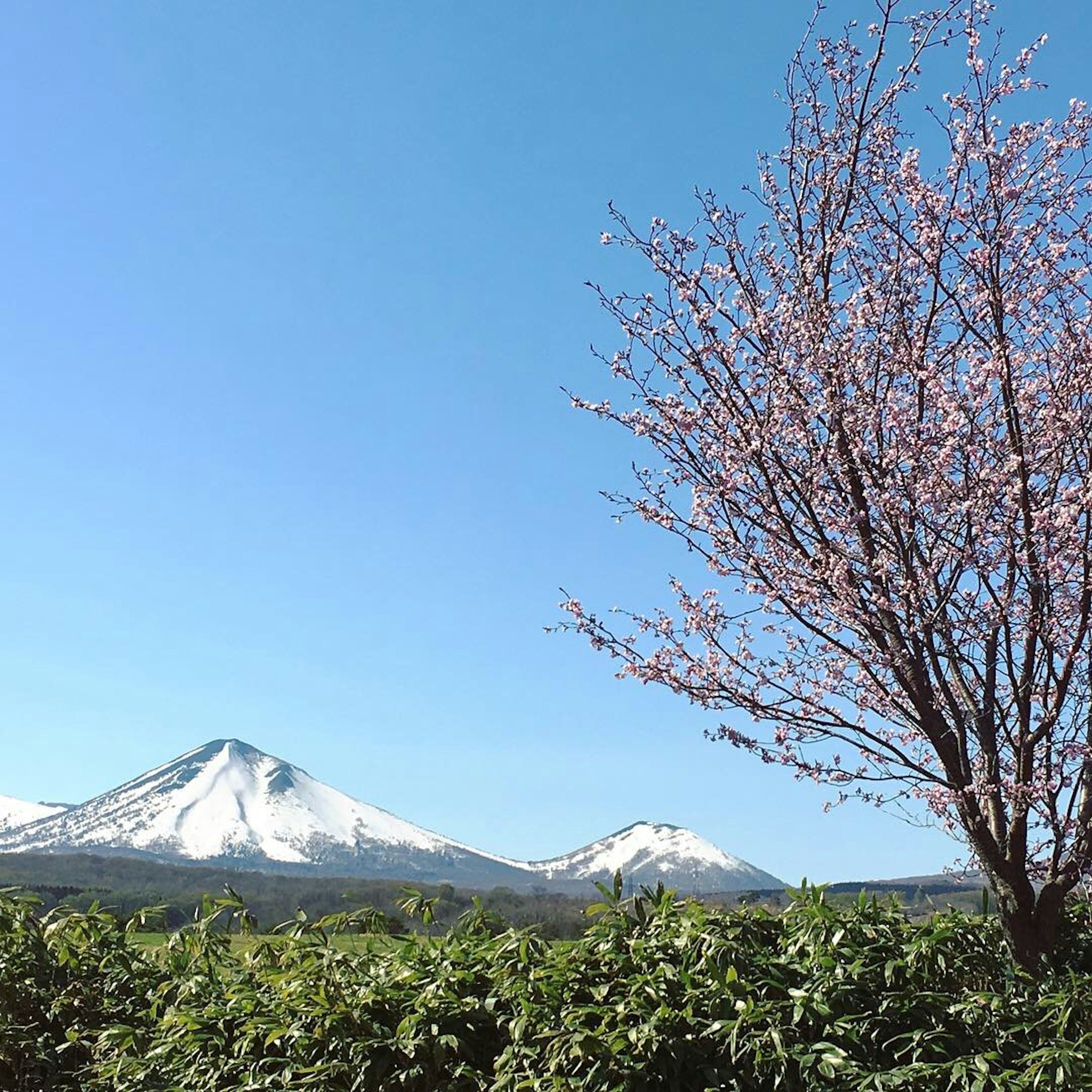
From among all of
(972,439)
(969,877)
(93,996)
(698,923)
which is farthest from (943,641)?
(93,996)

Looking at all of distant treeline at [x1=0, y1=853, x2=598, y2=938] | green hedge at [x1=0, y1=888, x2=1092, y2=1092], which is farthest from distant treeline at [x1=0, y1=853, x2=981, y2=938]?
green hedge at [x1=0, y1=888, x2=1092, y2=1092]

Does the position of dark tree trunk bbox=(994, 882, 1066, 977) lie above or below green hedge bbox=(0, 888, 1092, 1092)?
above

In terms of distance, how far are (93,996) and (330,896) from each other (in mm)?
1105

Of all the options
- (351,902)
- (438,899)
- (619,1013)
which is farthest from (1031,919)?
(351,902)

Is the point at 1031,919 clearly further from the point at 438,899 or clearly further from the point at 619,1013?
the point at 438,899

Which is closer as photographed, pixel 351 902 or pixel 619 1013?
pixel 619 1013

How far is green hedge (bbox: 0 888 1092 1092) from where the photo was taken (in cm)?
322

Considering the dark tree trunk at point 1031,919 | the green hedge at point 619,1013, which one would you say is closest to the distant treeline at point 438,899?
the green hedge at point 619,1013

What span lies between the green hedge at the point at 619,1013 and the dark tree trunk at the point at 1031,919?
74 mm

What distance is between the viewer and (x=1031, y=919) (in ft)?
14.5

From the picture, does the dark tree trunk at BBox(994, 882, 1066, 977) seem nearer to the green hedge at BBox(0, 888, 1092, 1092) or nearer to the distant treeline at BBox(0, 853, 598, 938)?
the green hedge at BBox(0, 888, 1092, 1092)

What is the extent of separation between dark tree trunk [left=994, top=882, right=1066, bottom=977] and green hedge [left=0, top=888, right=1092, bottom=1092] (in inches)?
2.9

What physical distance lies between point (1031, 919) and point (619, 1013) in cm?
214

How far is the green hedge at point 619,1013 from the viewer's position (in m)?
3.22
